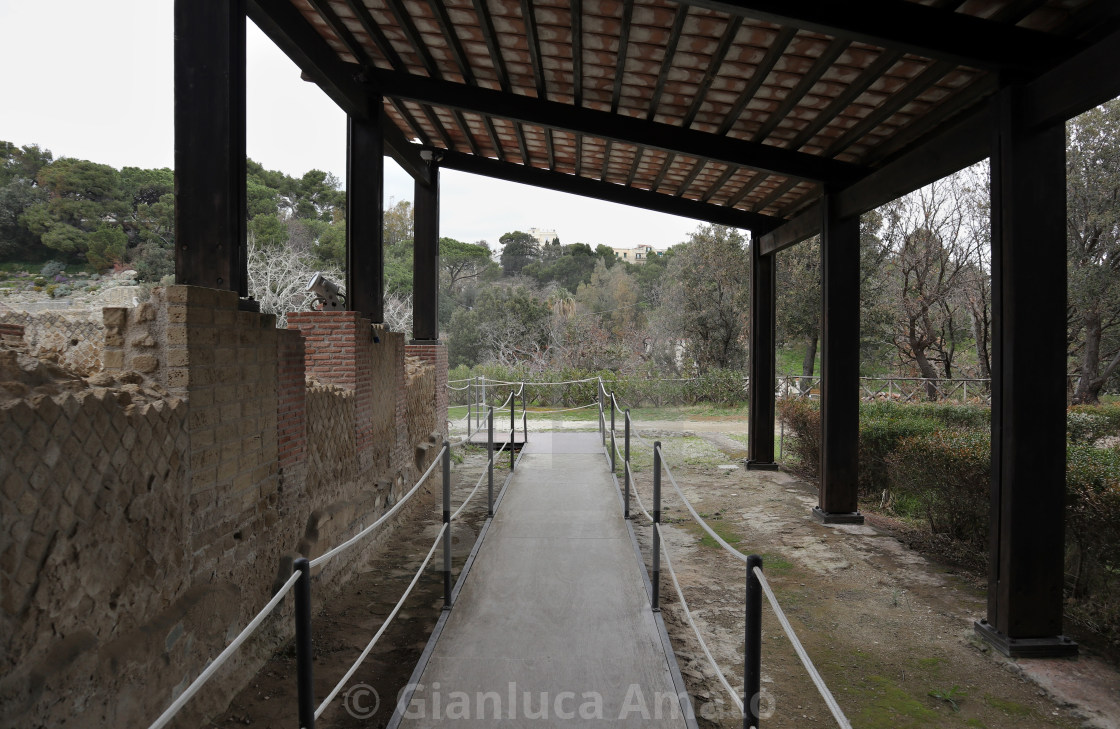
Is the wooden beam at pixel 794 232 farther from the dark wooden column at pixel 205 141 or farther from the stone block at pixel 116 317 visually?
the stone block at pixel 116 317

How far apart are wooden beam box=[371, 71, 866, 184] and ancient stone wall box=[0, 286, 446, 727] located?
345cm

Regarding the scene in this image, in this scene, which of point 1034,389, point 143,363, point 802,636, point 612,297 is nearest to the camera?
point 143,363

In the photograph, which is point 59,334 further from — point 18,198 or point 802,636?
point 18,198

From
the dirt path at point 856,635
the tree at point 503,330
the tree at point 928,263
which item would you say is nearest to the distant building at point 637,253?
the tree at point 503,330

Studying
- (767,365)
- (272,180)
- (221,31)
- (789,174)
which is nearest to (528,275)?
(272,180)

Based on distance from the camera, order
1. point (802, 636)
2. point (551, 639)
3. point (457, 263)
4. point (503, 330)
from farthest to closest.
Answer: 1. point (457, 263)
2. point (503, 330)
3. point (802, 636)
4. point (551, 639)

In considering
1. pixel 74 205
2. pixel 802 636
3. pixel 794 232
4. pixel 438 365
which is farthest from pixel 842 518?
pixel 74 205

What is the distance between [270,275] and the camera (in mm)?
21016

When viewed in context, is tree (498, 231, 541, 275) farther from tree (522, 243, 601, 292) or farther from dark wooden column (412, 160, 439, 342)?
dark wooden column (412, 160, 439, 342)

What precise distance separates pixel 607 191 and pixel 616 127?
8.08 feet

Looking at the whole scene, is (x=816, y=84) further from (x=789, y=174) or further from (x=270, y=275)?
(x=270, y=275)

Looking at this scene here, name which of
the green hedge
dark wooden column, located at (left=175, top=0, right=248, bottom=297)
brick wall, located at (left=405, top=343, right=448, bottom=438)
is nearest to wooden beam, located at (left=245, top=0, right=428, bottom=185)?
dark wooden column, located at (left=175, top=0, right=248, bottom=297)

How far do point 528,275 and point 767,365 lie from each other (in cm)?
3222

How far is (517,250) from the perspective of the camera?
46.7 m
